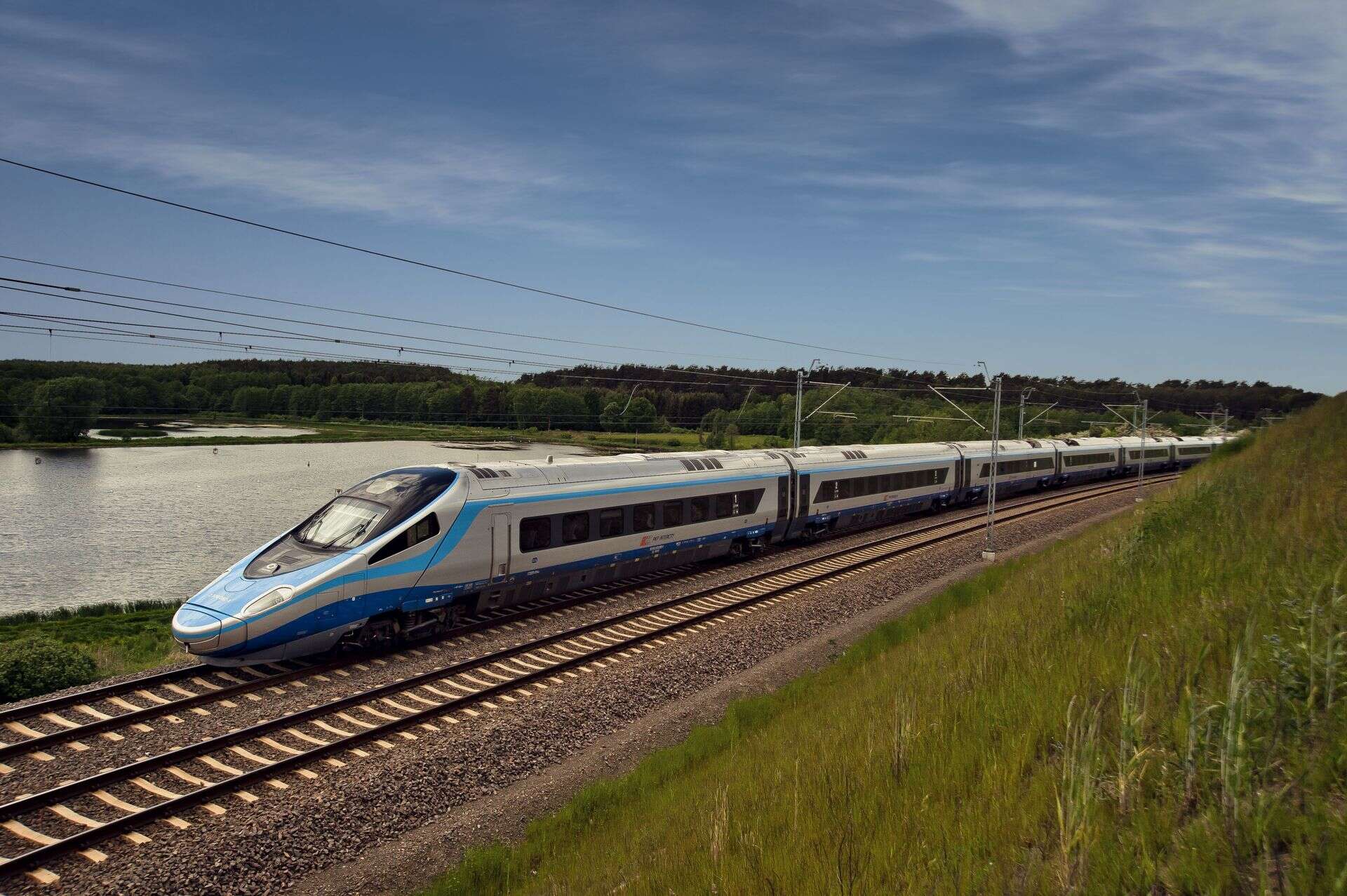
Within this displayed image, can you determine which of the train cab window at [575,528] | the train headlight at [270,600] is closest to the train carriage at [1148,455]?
the train cab window at [575,528]

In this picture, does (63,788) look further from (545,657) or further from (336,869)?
(545,657)

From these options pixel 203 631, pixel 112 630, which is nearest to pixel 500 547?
pixel 203 631

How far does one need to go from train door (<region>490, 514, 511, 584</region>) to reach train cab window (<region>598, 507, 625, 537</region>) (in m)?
3.08

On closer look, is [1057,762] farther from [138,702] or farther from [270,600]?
[138,702]

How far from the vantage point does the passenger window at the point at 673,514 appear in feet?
71.5

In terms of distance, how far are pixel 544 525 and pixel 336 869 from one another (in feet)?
33.0

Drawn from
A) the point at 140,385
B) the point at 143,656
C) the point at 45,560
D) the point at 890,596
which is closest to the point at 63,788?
the point at 143,656

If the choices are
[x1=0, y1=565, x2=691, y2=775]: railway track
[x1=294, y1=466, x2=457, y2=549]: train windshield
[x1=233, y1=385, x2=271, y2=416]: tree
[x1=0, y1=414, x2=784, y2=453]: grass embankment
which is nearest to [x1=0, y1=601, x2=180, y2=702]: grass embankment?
[x1=0, y1=565, x2=691, y2=775]: railway track

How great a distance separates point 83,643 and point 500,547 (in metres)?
14.2

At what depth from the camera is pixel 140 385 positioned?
42.1 m

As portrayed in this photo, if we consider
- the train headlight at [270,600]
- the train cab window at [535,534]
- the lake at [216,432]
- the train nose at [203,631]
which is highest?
the lake at [216,432]

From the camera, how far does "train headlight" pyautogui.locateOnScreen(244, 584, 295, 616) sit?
13047mm

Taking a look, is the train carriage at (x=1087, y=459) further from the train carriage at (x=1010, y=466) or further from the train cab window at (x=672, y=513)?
the train cab window at (x=672, y=513)

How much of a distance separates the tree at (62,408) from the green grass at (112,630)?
54.1ft
